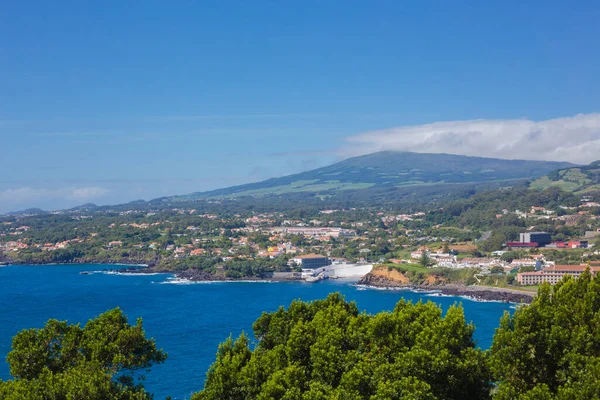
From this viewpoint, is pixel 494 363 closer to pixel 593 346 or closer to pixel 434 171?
pixel 593 346

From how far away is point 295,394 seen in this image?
283 inches

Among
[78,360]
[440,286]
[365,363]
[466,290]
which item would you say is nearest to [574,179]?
[440,286]

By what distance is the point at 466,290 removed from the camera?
105 feet

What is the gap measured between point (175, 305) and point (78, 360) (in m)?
20.1

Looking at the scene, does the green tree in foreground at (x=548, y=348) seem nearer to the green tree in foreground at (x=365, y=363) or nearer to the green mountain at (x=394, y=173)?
the green tree in foreground at (x=365, y=363)

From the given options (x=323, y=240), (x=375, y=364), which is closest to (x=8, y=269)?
(x=323, y=240)

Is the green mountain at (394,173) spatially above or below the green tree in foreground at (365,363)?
above

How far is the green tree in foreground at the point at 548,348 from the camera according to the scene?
273 inches

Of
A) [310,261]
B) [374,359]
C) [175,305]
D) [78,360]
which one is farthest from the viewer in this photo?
[310,261]

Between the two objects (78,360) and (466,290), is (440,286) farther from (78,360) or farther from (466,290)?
(78,360)

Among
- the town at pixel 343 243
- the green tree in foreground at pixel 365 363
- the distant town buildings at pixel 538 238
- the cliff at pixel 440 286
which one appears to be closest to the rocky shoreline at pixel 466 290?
the cliff at pixel 440 286

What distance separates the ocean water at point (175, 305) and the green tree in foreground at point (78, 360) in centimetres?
653

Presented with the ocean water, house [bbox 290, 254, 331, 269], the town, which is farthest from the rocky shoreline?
house [bbox 290, 254, 331, 269]

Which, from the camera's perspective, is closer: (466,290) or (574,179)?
(466,290)
